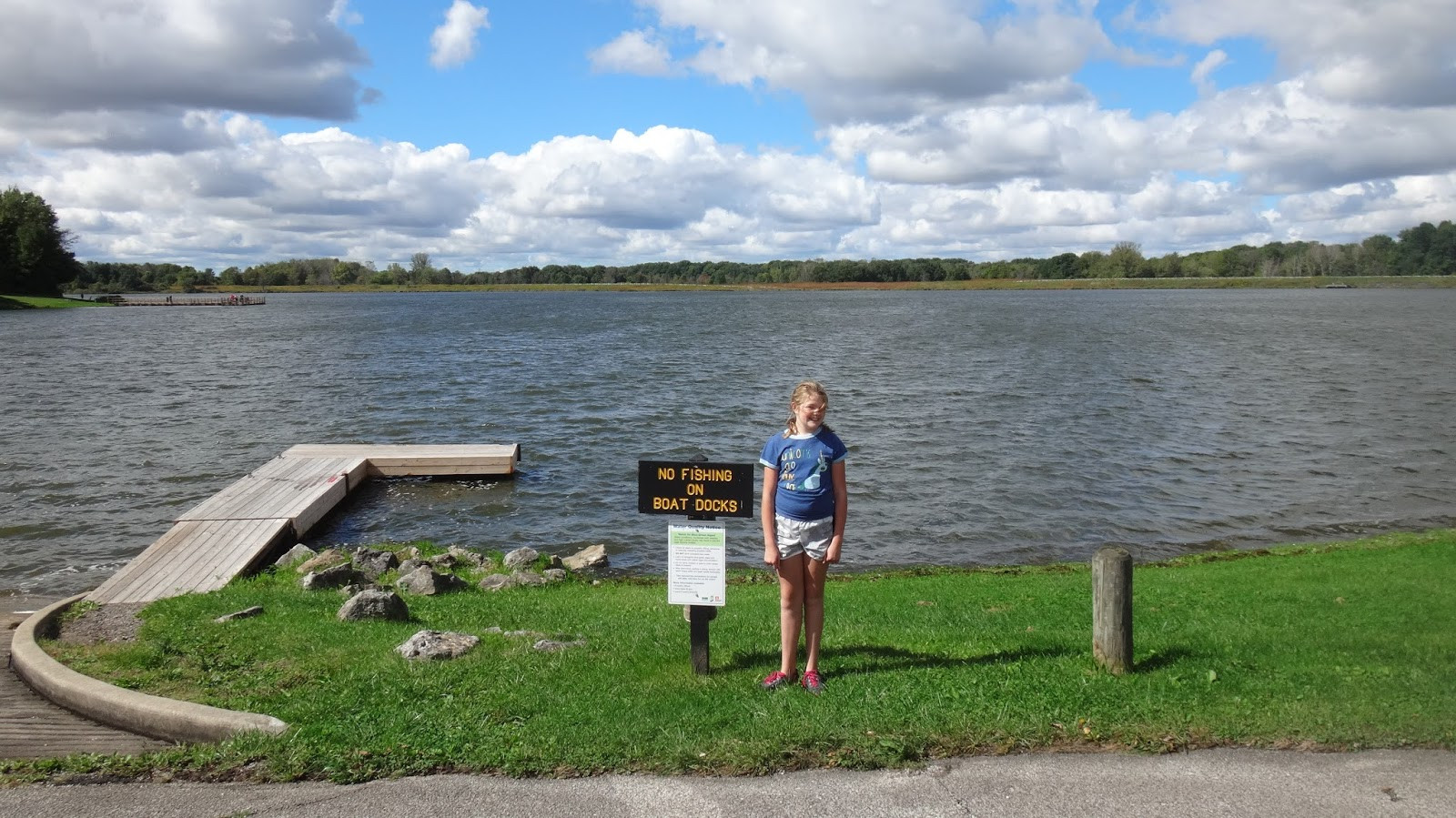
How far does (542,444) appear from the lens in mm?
25031

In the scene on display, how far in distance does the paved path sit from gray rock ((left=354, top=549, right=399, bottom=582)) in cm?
511

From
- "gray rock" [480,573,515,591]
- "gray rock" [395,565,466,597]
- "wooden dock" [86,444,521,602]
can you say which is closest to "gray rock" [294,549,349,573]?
"wooden dock" [86,444,521,602]

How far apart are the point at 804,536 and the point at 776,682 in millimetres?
1006

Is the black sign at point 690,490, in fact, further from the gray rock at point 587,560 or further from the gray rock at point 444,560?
the gray rock at point 587,560

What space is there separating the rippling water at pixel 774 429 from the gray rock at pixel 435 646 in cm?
692

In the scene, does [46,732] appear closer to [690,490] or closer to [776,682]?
[690,490]

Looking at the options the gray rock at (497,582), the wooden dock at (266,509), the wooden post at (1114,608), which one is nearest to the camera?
the wooden post at (1114,608)

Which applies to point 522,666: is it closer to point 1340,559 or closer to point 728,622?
point 728,622

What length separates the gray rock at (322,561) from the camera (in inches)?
480

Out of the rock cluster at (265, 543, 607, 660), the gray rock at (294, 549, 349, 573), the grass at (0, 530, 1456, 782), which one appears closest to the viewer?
the grass at (0, 530, 1456, 782)

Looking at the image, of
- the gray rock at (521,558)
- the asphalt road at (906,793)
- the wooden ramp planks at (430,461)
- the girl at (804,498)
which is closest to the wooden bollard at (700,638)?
the girl at (804,498)

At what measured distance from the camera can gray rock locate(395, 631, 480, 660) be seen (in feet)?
24.0

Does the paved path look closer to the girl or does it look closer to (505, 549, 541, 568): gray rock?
the girl

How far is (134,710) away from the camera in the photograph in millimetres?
6250
